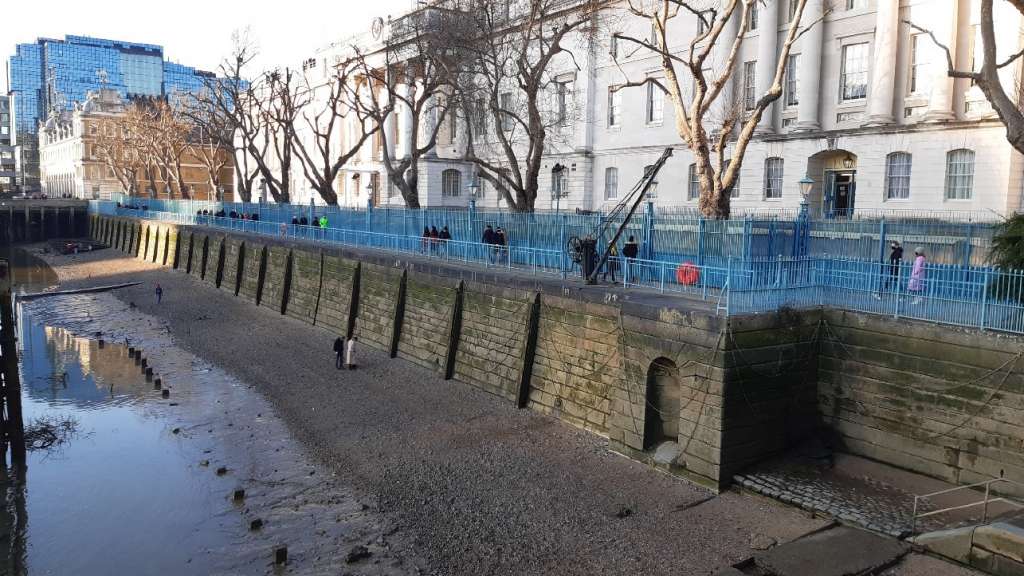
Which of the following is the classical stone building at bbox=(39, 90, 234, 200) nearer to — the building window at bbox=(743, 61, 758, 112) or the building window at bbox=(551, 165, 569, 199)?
the building window at bbox=(551, 165, 569, 199)

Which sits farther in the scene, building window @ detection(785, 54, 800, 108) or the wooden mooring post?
building window @ detection(785, 54, 800, 108)

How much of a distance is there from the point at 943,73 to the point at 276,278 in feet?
91.1

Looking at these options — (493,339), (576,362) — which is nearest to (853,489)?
(576,362)

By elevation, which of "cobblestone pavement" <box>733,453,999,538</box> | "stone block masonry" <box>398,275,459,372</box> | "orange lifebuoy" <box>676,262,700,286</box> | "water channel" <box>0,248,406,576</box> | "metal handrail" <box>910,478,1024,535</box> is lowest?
"water channel" <box>0,248,406,576</box>

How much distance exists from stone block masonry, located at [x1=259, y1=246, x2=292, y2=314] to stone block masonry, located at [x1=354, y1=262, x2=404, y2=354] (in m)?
7.59

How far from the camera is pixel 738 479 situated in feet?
43.6

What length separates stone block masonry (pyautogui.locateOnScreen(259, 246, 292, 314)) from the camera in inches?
1328

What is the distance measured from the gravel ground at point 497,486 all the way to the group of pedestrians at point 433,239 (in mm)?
4806

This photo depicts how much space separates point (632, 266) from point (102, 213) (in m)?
69.5

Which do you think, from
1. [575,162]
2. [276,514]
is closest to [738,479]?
[276,514]

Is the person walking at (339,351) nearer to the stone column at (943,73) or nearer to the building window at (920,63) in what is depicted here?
the stone column at (943,73)

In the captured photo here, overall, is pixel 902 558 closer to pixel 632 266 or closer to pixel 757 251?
pixel 757 251

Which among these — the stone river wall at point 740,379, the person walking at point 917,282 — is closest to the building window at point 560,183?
the stone river wall at point 740,379

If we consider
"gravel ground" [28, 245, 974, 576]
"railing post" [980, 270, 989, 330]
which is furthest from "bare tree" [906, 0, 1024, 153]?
"gravel ground" [28, 245, 974, 576]
